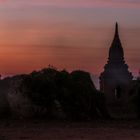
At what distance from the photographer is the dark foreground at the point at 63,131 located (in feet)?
61.0

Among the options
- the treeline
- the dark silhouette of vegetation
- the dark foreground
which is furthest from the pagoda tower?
the dark foreground

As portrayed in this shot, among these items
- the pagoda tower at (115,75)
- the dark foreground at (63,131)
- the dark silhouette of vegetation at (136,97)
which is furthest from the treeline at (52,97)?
the pagoda tower at (115,75)

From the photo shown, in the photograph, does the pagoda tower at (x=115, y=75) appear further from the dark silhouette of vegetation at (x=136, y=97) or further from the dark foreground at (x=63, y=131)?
the dark foreground at (x=63, y=131)

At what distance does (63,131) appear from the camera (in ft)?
67.0

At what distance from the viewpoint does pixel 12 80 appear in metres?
28.8

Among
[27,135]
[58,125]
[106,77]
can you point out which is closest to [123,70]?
[106,77]

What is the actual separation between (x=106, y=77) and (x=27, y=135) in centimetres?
2829

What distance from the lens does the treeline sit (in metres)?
26.8

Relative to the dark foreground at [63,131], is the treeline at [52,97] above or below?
above

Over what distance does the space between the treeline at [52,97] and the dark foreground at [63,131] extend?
2317mm

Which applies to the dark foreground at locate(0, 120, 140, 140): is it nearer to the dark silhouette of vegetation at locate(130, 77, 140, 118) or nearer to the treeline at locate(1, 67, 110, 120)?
the treeline at locate(1, 67, 110, 120)

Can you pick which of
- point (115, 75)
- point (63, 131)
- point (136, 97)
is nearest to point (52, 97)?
point (136, 97)

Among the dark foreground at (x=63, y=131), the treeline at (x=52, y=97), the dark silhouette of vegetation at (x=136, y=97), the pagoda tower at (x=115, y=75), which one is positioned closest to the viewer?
the dark foreground at (x=63, y=131)

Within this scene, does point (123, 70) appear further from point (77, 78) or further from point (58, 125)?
point (58, 125)
